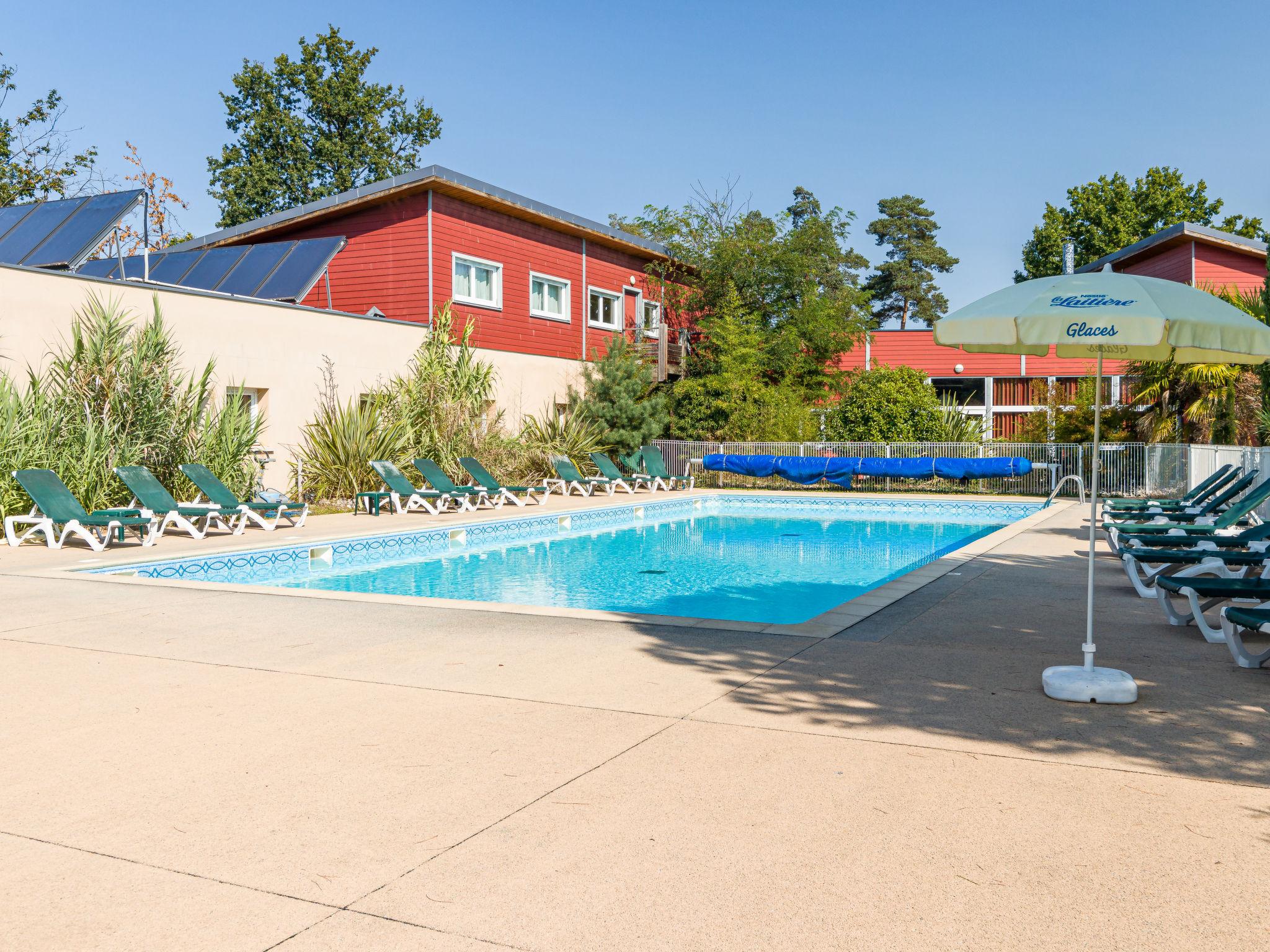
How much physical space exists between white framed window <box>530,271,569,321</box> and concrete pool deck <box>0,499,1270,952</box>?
17399 mm

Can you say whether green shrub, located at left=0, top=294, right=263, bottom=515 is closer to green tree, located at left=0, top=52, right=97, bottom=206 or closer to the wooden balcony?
the wooden balcony

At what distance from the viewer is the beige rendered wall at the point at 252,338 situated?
42.8 feet

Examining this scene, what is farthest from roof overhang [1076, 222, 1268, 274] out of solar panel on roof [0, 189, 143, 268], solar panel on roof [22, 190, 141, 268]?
solar panel on roof [0, 189, 143, 268]

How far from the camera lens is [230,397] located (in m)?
14.5

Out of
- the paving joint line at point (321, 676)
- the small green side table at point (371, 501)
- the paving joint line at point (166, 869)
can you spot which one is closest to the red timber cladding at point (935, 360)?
the small green side table at point (371, 501)

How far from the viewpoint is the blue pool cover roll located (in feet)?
68.9

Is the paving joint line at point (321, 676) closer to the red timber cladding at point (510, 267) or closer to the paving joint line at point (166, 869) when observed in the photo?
the paving joint line at point (166, 869)

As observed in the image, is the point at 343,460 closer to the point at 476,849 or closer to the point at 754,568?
the point at 754,568

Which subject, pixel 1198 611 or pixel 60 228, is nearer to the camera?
pixel 1198 611

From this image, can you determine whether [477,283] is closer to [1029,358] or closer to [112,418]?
[112,418]

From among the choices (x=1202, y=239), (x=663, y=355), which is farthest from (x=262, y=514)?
(x=1202, y=239)

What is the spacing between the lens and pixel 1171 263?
1014 inches

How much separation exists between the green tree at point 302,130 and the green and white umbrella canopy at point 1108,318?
38387mm

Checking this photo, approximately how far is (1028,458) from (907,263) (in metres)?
36.7
